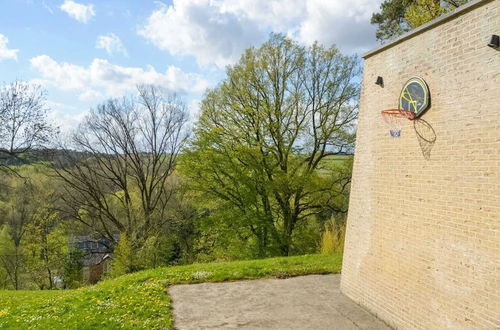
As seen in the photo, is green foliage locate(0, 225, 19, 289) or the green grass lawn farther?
green foliage locate(0, 225, 19, 289)

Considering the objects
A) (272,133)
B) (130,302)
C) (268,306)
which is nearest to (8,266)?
(272,133)

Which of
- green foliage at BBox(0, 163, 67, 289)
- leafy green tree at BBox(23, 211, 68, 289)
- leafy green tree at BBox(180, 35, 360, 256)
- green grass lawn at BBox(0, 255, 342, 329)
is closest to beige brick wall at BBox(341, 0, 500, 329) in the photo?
green grass lawn at BBox(0, 255, 342, 329)

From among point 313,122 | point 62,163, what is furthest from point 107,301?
point 62,163

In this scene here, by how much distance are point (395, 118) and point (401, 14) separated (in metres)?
10.8

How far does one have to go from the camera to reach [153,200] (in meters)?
23.9

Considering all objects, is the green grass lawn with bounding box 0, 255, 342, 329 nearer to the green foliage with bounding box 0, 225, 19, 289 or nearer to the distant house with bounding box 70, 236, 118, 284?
the distant house with bounding box 70, 236, 118, 284

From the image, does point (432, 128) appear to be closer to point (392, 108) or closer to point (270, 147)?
point (392, 108)

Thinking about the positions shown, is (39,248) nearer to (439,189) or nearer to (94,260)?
(94,260)

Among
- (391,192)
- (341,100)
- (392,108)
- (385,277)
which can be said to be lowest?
(385,277)

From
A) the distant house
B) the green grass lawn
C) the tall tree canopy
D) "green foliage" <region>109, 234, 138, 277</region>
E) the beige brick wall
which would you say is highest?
the tall tree canopy

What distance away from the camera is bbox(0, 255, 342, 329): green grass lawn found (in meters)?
6.11

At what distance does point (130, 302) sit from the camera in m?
7.20

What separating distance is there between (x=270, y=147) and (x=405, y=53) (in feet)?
38.7

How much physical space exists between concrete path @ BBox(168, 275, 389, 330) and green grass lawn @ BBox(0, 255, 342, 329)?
1.39ft
